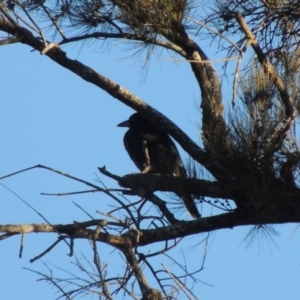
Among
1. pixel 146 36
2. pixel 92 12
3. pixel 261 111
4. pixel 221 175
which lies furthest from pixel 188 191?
pixel 92 12

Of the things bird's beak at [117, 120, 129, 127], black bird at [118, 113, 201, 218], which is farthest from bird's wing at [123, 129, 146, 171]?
bird's beak at [117, 120, 129, 127]

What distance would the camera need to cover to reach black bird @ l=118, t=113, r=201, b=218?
365 cm

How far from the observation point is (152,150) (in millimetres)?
4887

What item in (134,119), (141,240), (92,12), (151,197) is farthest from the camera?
(134,119)

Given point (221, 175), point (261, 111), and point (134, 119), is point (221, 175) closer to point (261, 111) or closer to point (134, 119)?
point (261, 111)

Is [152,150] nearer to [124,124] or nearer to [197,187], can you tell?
[124,124]

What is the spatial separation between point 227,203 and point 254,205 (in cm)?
22

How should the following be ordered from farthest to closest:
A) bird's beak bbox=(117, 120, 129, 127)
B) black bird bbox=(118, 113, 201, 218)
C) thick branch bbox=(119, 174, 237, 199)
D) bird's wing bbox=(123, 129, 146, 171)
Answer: bird's beak bbox=(117, 120, 129, 127), bird's wing bbox=(123, 129, 146, 171), black bird bbox=(118, 113, 201, 218), thick branch bbox=(119, 174, 237, 199)

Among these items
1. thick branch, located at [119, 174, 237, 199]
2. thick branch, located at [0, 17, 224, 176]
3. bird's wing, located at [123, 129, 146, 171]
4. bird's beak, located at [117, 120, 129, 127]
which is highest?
bird's beak, located at [117, 120, 129, 127]

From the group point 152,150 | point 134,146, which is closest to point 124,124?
point 134,146

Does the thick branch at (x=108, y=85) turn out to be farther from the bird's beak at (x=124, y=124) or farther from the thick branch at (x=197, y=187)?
the bird's beak at (x=124, y=124)

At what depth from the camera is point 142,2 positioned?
12.1 ft

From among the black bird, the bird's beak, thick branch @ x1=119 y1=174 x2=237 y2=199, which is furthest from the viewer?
the bird's beak

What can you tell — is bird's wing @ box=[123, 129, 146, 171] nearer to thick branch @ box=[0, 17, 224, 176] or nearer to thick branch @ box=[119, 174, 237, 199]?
thick branch @ box=[0, 17, 224, 176]
